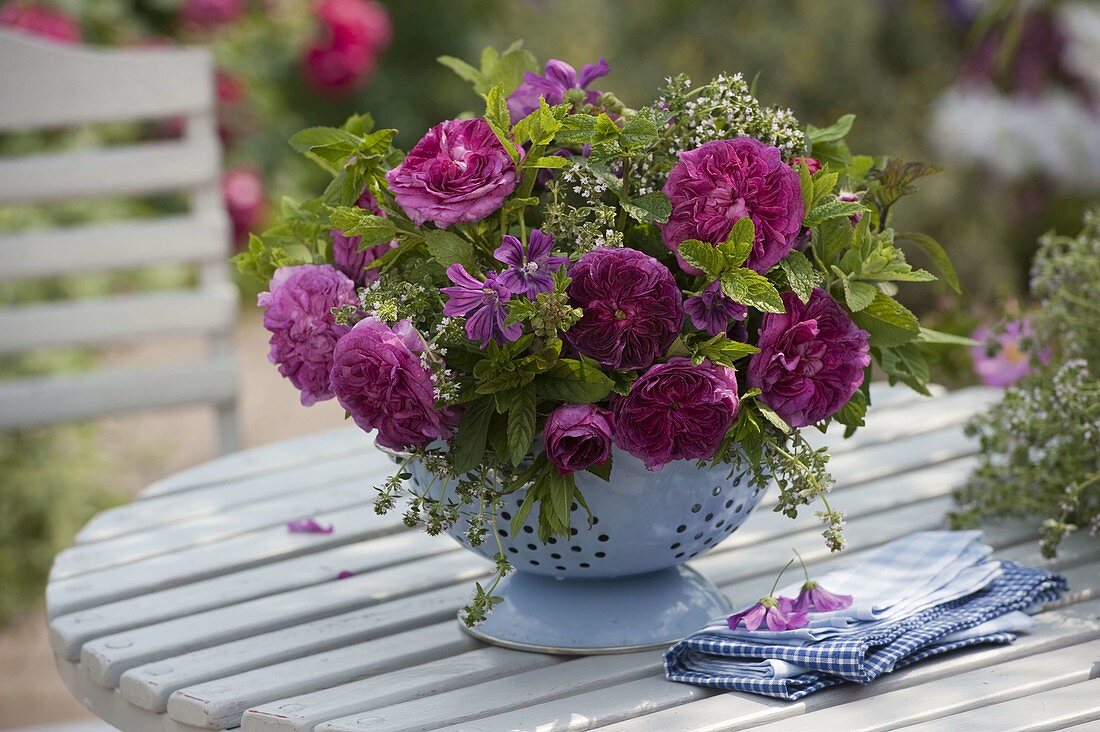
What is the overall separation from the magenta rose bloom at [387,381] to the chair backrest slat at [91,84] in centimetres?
183

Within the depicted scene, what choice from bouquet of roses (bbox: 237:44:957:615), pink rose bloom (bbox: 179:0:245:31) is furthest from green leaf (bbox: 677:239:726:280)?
pink rose bloom (bbox: 179:0:245:31)

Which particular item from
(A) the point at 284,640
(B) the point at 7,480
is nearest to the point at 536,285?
(A) the point at 284,640

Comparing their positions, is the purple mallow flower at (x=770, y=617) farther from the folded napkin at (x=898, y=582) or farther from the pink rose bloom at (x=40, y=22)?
the pink rose bloom at (x=40, y=22)

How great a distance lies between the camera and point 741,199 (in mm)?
1156

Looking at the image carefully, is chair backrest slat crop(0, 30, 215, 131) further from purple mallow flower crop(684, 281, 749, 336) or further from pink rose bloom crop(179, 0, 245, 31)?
purple mallow flower crop(684, 281, 749, 336)

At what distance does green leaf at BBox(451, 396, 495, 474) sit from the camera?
3.88 feet

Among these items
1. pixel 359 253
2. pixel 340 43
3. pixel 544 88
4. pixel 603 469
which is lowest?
pixel 603 469

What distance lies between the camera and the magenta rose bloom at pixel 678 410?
112cm

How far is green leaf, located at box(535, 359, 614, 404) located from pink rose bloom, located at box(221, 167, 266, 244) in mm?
3192

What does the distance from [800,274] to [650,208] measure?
13 cm

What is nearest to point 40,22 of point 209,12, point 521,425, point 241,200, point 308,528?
point 209,12

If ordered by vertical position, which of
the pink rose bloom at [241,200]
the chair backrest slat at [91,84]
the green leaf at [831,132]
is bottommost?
the green leaf at [831,132]

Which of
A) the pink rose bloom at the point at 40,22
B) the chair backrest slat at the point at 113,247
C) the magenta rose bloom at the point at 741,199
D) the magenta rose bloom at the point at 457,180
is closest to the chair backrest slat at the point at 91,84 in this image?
the chair backrest slat at the point at 113,247

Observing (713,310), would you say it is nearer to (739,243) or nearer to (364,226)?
(739,243)
